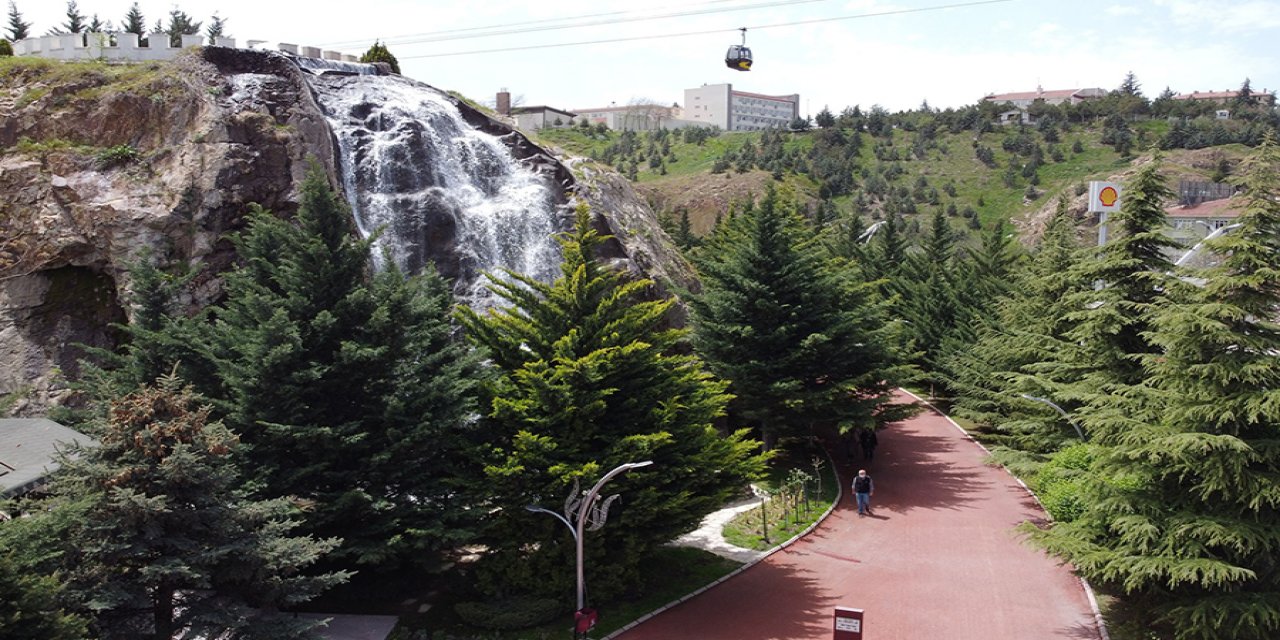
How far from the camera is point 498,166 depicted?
31.6 metres

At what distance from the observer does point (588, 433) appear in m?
17.8

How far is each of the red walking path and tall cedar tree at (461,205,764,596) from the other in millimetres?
2114

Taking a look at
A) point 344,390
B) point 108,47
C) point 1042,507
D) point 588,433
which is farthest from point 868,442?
point 108,47

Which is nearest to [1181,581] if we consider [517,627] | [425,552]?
[517,627]

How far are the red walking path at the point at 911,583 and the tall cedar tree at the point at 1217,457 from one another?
10.1ft

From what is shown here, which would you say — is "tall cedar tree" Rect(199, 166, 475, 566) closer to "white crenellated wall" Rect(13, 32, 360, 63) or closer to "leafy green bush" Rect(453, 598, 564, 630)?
"leafy green bush" Rect(453, 598, 564, 630)

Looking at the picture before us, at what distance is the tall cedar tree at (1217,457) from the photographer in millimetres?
13633

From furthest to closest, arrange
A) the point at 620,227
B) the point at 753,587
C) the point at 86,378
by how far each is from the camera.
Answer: the point at 620,227, the point at 86,378, the point at 753,587

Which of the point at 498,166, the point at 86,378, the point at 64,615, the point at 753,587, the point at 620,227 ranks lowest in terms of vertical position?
Result: the point at 753,587

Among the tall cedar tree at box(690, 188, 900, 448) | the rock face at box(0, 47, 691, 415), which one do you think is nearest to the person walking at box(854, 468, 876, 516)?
the tall cedar tree at box(690, 188, 900, 448)

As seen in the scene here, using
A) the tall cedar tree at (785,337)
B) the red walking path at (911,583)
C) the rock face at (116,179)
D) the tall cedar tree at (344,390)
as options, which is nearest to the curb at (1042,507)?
the red walking path at (911,583)

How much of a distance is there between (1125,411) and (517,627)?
12.3 m

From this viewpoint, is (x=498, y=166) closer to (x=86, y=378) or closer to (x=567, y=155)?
(x=567, y=155)

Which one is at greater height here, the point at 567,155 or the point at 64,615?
the point at 567,155
